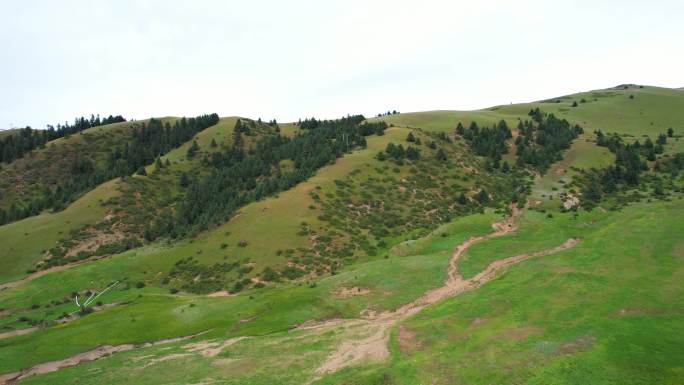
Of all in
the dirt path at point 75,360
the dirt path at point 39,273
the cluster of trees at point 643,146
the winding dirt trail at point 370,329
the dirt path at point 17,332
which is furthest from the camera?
the cluster of trees at point 643,146

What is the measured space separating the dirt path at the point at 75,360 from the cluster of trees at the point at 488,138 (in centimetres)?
9080

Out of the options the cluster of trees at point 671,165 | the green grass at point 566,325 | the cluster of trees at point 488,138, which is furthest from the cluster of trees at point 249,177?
the cluster of trees at point 671,165

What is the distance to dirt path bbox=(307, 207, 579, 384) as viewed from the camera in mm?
28377

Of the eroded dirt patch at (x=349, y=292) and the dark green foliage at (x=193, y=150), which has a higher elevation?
the dark green foliage at (x=193, y=150)

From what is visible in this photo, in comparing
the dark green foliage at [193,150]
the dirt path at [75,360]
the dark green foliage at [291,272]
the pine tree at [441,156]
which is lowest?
the dark green foliage at [291,272]

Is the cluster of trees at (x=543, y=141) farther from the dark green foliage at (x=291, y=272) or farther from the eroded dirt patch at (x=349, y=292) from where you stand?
the eroded dirt patch at (x=349, y=292)

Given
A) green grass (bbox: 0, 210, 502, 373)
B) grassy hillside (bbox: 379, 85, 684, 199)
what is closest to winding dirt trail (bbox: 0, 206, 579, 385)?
green grass (bbox: 0, 210, 502, 373)

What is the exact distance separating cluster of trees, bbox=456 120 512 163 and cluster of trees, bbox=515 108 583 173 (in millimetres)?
4253

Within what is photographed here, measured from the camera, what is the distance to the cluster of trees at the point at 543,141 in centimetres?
10756

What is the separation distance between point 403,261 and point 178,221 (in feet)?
182

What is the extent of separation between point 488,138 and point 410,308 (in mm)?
93146

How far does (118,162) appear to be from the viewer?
152500 millimetres

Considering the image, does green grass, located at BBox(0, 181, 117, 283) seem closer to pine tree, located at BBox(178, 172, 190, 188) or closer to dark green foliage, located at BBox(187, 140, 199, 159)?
pine tree, located at BBox(178, 172, 190, 188)

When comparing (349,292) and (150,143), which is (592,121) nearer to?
(349,292)
